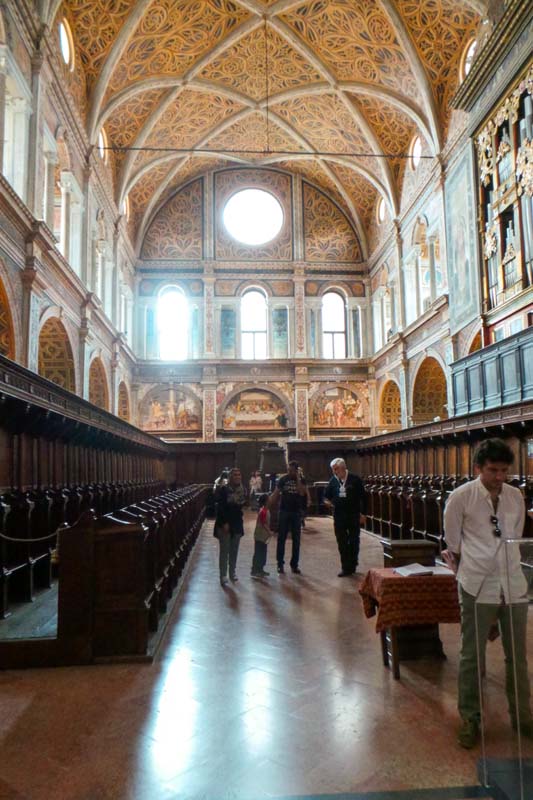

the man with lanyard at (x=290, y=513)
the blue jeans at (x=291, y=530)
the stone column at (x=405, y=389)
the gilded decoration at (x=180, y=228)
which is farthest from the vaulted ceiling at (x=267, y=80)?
the blue jeans at (x=291, y=530)

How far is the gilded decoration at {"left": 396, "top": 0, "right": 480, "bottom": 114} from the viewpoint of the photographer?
55.0 ft

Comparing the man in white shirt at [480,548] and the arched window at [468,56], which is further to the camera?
the arched window at [468,56]

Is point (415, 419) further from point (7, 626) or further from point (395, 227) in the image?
point (7, 626)

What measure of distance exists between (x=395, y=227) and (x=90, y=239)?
11.8m

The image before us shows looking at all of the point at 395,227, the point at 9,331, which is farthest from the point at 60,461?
the point at 395,227

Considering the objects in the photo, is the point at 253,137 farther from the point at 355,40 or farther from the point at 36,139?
the point at 36,139

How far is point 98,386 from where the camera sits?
21.8 metres

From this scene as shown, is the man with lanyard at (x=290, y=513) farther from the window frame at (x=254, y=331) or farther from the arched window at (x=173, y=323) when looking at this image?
the arched window at (x=173, y=323)

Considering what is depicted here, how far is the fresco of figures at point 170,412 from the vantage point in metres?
27.1

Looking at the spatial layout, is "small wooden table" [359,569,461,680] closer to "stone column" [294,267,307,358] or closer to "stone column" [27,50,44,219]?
"stone column" [27,50,44,219]

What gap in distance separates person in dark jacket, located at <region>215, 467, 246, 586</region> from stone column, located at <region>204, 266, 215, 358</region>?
20.0m

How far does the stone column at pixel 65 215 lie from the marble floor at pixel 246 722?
13.9 meters

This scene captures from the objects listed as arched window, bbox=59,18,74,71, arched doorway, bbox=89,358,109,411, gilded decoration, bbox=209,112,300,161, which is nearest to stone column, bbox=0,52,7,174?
arched window, bbox=59,18,74,71

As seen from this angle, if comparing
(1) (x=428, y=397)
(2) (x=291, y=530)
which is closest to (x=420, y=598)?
(2) (x=291, y=530)
